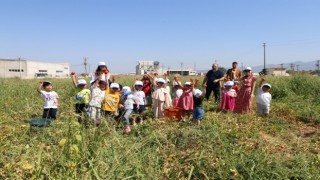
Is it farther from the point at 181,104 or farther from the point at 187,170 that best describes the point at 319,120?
the point at 187,170

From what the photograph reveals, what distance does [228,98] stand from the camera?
27.1ft

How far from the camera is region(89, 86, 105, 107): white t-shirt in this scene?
5237 mm

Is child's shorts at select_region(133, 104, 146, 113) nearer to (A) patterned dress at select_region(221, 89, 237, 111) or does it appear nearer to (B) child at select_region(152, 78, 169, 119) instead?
(B) child at select_region(152, 78, 169, 119)

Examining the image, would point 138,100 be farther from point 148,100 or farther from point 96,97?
point 96,97

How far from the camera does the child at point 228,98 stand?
8.20 metres

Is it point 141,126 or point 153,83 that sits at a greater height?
point 153,83

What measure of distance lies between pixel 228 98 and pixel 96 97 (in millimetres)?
4252

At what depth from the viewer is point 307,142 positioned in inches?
215

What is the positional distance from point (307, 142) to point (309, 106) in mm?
4135

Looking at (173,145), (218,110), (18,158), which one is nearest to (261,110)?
(218,110)

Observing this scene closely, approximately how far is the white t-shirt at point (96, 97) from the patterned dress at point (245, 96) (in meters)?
4.05

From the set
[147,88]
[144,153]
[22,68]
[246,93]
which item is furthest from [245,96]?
[22,68]

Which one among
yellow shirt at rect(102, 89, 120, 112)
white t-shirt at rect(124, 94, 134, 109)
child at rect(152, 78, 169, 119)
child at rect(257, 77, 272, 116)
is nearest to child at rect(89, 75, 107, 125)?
yellow shirt at rect(102, 89, 120, 112)

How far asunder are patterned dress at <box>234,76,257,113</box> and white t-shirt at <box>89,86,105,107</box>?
4.05 m
